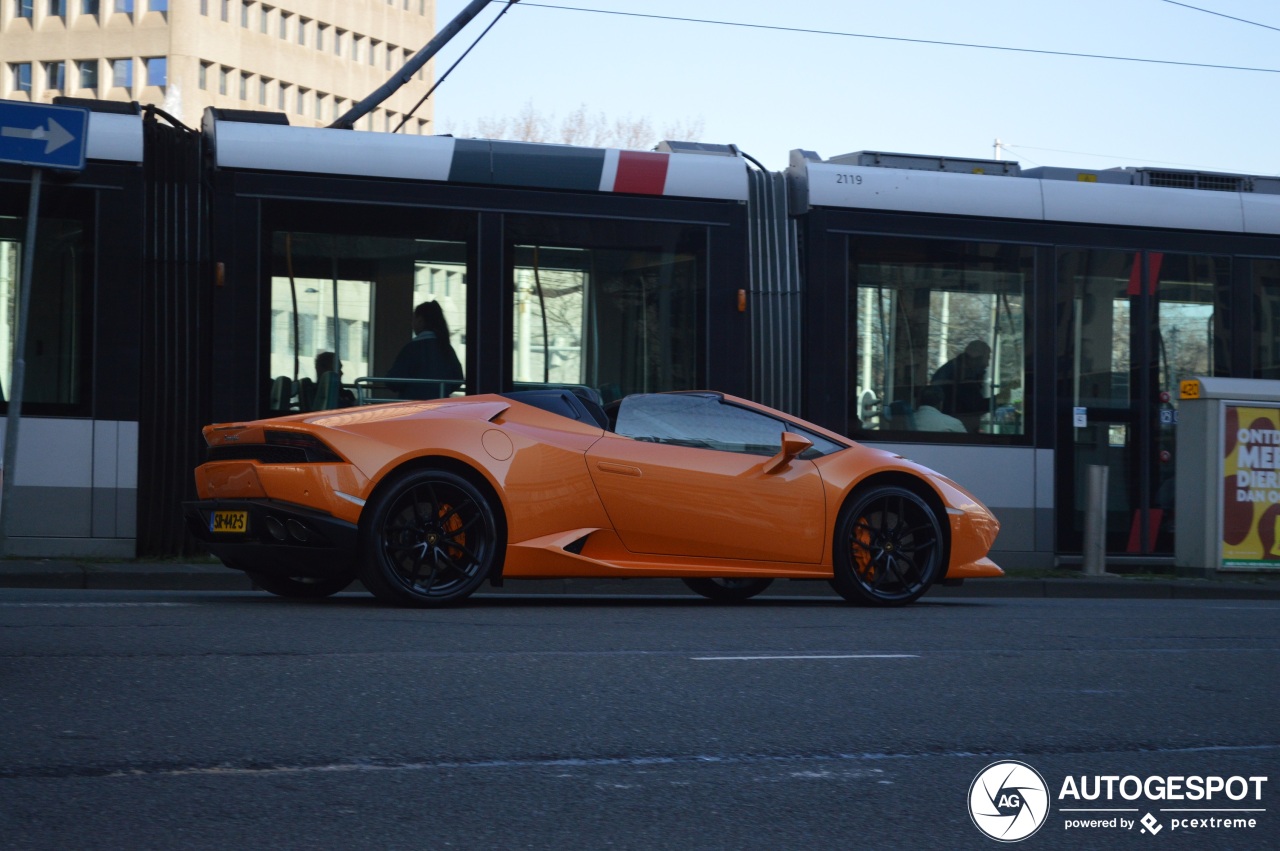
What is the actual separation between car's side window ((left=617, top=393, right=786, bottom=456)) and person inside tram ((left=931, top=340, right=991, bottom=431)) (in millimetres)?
4142

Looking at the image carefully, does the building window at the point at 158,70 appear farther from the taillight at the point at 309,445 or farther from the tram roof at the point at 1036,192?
the taillight at the point at 309,445

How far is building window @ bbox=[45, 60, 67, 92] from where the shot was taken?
7894 cm

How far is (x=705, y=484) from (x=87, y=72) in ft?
252

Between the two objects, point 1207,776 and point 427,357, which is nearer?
point 1207,776

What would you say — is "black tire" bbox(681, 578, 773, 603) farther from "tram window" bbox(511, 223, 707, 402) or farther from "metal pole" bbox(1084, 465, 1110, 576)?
"metal pole" bbox(1084, 465, 1110, 576)

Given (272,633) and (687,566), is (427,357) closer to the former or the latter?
(687,566)

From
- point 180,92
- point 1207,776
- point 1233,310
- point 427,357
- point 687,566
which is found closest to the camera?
point 1207,776

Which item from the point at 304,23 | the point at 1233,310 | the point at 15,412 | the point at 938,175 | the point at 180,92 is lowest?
the point at 15,412

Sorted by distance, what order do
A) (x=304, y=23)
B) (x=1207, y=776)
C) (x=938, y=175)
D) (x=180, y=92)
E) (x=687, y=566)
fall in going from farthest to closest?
(x=304, y=23) → (x=180, y=92) → (x=938, y=175) → (x=687, y=566) → (x=1207, y=776)

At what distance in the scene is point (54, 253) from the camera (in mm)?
11516

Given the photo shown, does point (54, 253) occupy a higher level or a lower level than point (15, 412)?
higher

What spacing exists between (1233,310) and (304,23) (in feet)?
265

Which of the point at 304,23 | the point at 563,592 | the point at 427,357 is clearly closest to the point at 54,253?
the point at 427,357

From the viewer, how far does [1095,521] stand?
44.7 feet
